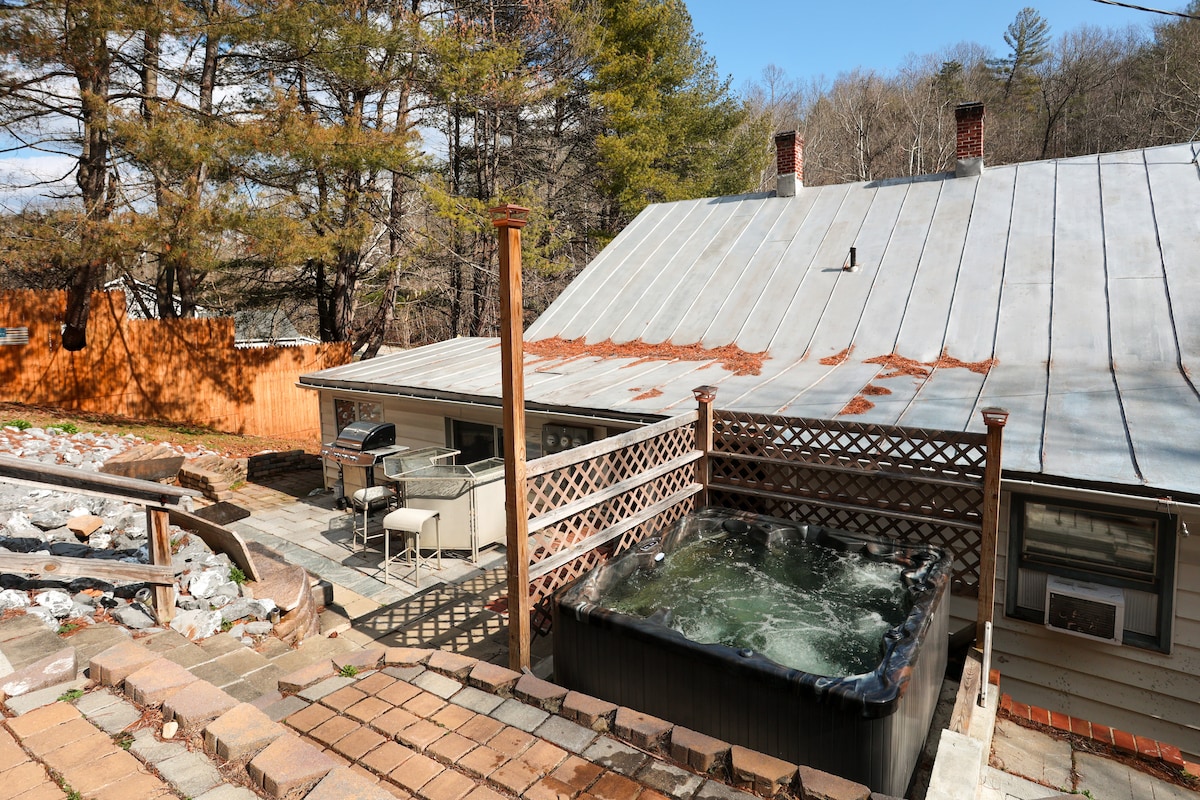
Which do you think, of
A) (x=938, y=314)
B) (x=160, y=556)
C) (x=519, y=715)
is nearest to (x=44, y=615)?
(x=160, y=556)

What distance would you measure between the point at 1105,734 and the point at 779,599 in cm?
228

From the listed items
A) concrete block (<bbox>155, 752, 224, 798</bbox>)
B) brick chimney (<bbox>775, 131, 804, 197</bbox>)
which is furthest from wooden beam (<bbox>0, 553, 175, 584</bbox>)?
brick chimney (<bbox>775, 131, 804, 197</bbox>)

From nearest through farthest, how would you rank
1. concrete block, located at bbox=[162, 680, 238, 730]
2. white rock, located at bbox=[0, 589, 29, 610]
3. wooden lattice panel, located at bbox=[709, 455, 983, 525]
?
concrete block, located at bbox=[162, 680, 238, 730] < white rock, located at bbox=[0, 589, 29, 610] < wooden lattice panel, located at bbox=[709, 455, 983, 525]

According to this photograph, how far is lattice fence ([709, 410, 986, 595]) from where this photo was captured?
498 centimetres

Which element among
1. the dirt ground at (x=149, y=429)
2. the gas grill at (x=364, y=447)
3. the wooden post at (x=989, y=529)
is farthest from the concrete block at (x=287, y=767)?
the dirt ground at (x=149, y=429)

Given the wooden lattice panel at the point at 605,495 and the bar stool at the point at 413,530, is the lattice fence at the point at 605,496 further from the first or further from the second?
the bar stool at the point at 413,530

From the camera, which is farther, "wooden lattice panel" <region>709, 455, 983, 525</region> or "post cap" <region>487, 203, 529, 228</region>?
"wooden lattice panel" <region>709, 455, 983, 525</region>

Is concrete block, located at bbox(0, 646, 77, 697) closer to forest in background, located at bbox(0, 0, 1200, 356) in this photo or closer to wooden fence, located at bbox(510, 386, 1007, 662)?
wooden fence, located at bbox(510, 386, 1007, 662)

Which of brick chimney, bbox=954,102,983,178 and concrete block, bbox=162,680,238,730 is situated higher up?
brick chimney, bbox=954,102,983,178

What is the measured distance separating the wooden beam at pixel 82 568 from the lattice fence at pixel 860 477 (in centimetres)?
449

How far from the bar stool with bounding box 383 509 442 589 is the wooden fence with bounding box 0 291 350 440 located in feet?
31.2

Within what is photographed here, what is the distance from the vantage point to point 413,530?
6.57 meters

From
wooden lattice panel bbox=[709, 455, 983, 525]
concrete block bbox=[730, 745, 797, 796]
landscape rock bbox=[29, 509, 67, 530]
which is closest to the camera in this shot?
concrete block bbox=[730, 745, 797, 796]

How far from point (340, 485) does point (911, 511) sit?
7944 millimetres
